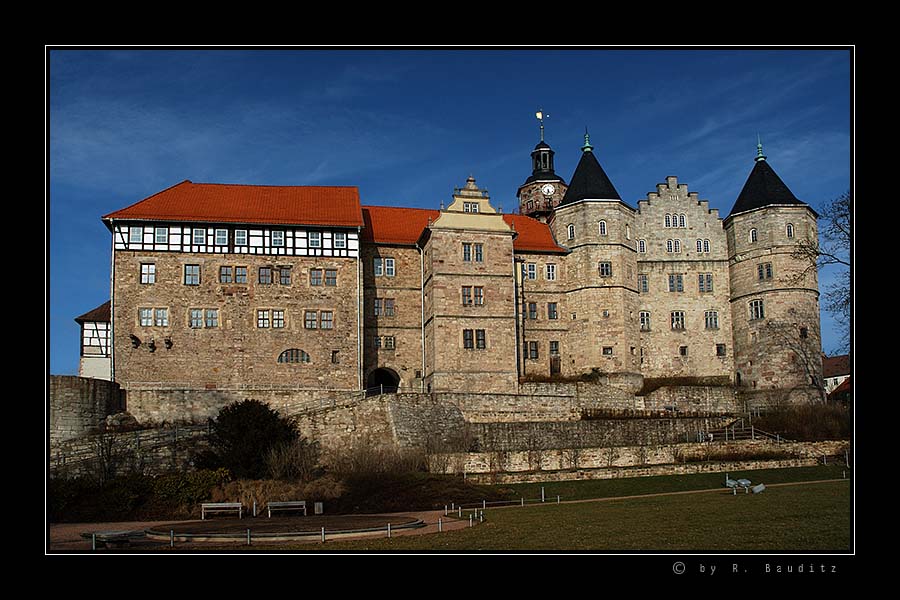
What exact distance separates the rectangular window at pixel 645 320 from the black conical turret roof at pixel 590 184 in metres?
6.70

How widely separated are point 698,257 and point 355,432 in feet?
81.3

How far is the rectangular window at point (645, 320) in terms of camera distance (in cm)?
5316

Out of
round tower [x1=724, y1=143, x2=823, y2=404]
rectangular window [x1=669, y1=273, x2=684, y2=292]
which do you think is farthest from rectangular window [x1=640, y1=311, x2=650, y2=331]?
round tower [x1=724, y1=143, x2=823, y2=404]

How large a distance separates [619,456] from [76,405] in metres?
21.7

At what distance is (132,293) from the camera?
146 feet

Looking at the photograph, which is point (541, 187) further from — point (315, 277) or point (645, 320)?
point (315, 277)

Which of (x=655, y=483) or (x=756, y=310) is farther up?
(x=756, y=310)

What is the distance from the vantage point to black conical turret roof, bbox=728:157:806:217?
173 feet

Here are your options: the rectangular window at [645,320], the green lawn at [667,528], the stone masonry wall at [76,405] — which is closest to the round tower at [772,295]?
the rectangular window at [645,320]

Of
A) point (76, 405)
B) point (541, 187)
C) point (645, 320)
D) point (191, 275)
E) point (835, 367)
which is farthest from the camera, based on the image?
point (835, 367)

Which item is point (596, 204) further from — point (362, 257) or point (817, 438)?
point (817, 438)

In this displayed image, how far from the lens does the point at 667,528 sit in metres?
20.1

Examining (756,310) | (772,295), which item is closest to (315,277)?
(756,310)
